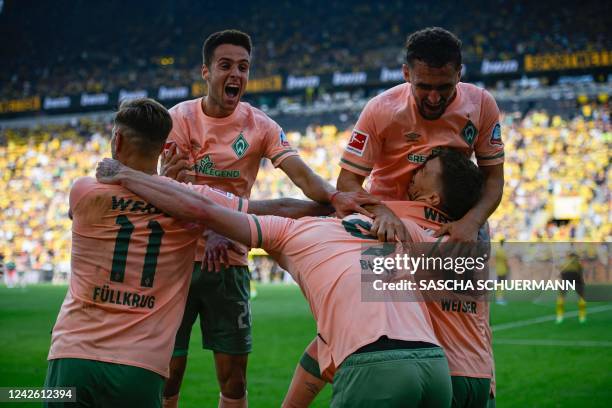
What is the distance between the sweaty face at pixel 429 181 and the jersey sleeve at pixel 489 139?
100cm

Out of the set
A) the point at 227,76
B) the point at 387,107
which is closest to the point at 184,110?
the point at 227,76

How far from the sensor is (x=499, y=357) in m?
10.9

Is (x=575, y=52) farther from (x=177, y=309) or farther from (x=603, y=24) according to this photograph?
(x=177, y=309)

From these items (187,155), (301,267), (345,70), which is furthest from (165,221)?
(345,70)

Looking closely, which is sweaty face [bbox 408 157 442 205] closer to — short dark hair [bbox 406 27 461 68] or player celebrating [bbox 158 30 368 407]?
short dark hair [bbox 406 27 461 68]

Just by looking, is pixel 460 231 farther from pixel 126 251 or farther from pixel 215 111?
pixel 215 111

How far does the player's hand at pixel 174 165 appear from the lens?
15.1 ft

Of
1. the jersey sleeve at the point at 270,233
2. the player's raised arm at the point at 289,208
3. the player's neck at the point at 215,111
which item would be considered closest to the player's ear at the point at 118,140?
the jersey sleeve at the point at 270,233

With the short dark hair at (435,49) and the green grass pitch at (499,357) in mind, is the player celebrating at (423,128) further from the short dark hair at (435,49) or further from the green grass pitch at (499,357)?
the green grass pitch at (499,357)

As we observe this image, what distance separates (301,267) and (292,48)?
38472 mm

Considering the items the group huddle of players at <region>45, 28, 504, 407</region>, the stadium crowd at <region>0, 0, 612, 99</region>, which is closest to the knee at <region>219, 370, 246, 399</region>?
the group huddle of players at <region>45, 28, 504, 407</region>

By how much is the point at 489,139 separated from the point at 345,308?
210 cm

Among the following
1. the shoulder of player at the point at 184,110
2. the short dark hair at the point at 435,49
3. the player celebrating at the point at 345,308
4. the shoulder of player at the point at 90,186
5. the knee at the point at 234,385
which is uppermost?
the short dark hair at the point at 435,49

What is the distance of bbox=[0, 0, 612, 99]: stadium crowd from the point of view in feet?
116
